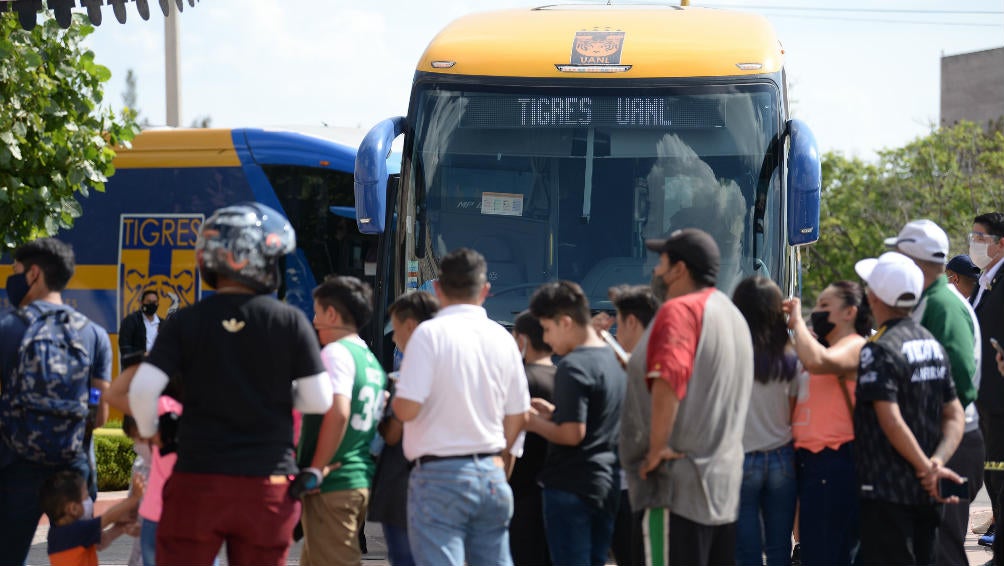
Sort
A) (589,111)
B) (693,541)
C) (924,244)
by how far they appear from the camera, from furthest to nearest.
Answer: (589,111), (924,244), (693,541)

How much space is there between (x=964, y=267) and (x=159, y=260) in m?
9.64

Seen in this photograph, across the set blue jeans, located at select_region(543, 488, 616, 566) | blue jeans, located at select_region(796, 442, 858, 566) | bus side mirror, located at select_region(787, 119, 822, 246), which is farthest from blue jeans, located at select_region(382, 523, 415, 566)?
bus side mirror, located at select_region(787, 119, 822, 246)

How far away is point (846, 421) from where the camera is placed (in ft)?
19.9

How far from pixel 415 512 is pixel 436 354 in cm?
64

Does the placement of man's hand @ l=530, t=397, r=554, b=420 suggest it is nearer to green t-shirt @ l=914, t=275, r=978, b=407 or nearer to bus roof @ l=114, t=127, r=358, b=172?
green t-shirt @ l=914, t=275, r=978, b=407

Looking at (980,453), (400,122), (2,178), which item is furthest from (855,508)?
(2,178)

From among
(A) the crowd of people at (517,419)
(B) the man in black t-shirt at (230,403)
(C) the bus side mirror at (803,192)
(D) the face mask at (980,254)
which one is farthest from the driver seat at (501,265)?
(B) the man in black t-shirt at (230,403)

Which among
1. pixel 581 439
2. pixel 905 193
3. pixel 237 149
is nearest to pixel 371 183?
pixel 581 439

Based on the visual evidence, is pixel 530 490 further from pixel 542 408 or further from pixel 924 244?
pixel 924 244

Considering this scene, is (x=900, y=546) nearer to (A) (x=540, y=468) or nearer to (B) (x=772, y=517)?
(B) (x=772, y=517)

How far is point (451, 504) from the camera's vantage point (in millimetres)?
5270

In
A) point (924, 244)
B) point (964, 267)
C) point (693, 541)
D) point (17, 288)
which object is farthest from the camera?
point (964, 267)

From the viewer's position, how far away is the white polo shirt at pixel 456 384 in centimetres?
525

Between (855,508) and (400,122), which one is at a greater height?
(400,122)
